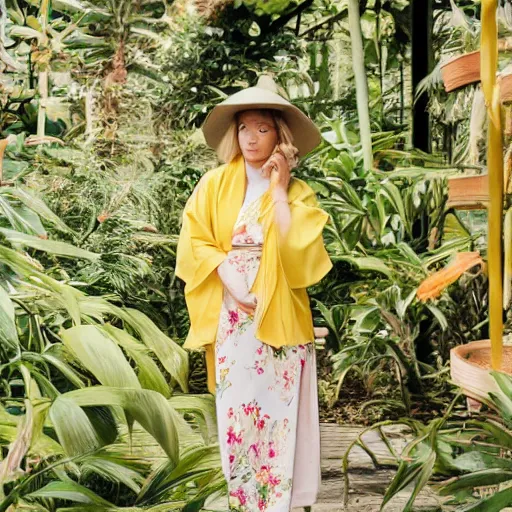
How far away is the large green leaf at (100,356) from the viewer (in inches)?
111

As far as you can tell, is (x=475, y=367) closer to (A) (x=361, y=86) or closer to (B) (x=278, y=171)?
(B) (x=278, y=171)

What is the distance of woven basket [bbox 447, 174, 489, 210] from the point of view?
9.26ft

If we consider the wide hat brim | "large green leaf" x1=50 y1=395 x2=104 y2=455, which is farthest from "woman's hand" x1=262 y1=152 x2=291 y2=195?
"large green leaf" x1=50 y1=395 x2=104 y2=455

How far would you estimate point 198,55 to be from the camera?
10.0 feet

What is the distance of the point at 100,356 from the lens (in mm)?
2846

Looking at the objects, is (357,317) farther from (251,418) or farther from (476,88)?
(476,88)

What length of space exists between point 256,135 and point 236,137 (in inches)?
3.3

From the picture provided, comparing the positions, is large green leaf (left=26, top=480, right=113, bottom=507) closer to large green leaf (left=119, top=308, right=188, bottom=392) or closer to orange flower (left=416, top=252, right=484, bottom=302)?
large green leaf (left=119, top=308, right=188, bottom=392)

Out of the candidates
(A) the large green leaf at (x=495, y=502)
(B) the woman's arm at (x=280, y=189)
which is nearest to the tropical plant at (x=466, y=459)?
(A) the large green leaf at (x=495, y=502)

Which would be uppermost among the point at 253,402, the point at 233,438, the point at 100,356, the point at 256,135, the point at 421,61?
the point at 421,61

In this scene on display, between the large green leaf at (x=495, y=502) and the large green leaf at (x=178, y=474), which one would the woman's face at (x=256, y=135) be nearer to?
the large green leaf at (x=178, y=474)

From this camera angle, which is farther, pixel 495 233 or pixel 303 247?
pixel 495 233

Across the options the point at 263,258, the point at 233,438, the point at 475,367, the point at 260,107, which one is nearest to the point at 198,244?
the point at 263,258

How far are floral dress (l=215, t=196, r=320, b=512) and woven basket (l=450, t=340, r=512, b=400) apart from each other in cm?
53
